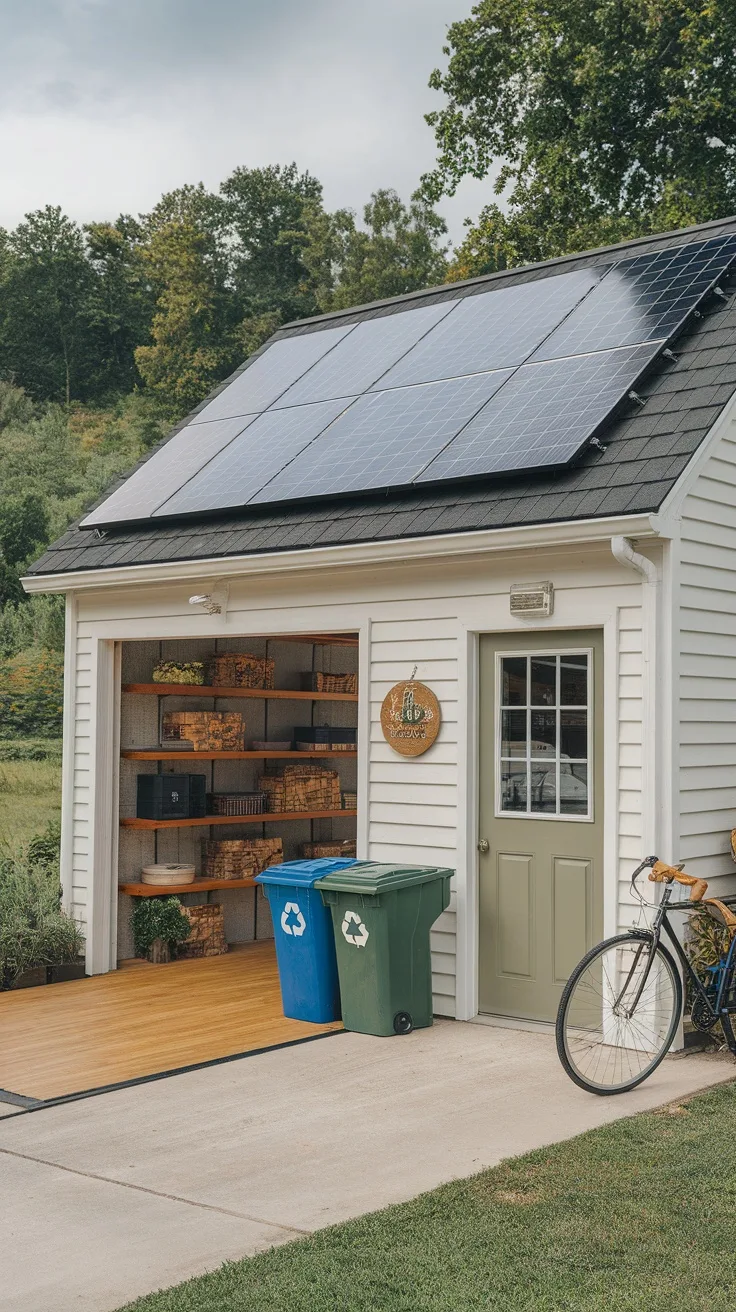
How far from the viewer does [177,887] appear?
9922 millimetres

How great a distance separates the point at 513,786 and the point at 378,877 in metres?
0.96

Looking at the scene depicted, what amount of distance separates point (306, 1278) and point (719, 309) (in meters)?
6.26

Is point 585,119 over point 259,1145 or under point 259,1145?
over

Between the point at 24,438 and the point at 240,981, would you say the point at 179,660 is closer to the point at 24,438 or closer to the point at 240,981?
the point at 240,981

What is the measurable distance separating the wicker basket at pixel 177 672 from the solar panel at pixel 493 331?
2626 millimetres

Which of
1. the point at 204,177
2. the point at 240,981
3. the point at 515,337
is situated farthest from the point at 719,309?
the point at 204,177

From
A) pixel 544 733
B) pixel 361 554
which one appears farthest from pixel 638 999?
pixel 361 554

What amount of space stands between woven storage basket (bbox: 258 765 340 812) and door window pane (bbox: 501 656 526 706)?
386 cm

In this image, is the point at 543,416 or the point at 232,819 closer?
the point at 543,416

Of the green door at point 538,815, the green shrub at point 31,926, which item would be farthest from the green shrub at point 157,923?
the green door at point 538,815

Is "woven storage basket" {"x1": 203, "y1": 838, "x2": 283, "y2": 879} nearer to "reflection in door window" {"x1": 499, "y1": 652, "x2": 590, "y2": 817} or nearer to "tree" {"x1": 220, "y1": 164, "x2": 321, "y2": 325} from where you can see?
"reflection in door window" {"x1": 499, "y1": 652, "x2": 590, "y2": 817}

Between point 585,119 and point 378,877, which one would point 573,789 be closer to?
point 378,877

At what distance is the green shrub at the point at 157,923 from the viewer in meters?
9.74

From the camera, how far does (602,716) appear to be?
23.1ft
